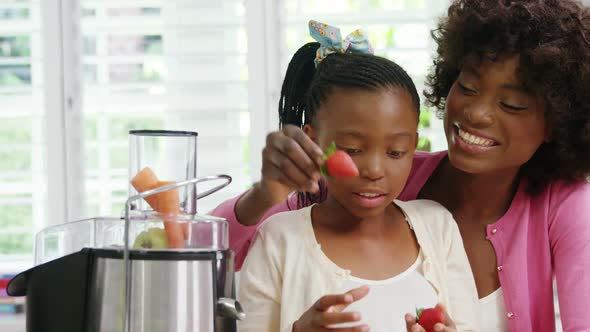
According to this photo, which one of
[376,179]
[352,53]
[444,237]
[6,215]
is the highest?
[352,53]

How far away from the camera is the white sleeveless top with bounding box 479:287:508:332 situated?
1.56 metres

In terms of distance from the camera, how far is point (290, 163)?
118cm

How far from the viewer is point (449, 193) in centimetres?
168

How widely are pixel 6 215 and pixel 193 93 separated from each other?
687 millimetres

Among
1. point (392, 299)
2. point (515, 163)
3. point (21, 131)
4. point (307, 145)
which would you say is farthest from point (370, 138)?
point (21, 131)

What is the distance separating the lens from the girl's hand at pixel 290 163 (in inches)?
45.6

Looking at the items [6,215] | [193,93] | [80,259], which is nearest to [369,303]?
[80,259]

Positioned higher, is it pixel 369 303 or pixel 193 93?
pixel 193 93

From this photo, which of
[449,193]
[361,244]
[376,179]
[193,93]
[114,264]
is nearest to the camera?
[114,264]

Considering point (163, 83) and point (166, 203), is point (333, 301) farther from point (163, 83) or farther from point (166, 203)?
point (163, 83)

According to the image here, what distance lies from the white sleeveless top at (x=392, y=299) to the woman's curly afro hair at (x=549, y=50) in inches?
15.0

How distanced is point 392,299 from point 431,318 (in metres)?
0.12

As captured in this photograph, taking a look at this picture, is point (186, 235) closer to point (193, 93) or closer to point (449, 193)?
point (449, 193)

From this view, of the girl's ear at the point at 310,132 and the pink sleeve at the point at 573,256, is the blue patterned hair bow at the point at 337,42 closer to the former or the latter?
the girl's ear at the point at 310,132
